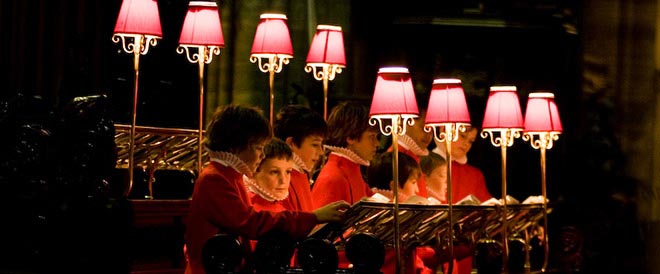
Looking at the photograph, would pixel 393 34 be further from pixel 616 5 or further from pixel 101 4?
pixel 101 4

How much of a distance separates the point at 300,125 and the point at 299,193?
33 centimetres

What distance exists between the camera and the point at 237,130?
16.8ft

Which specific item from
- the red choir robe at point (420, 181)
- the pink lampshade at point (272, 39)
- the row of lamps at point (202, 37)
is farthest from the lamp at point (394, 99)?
the pink lampshade at point (272, 39)

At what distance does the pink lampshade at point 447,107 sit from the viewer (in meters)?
6.14

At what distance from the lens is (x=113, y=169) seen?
12.3ft

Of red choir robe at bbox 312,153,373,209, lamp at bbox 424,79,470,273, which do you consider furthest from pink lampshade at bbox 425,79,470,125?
red choir robe at bbox 312,153,373,209

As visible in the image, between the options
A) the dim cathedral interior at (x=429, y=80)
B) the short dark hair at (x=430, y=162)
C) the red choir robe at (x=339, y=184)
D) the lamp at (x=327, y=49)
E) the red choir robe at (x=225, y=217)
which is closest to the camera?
the red choir robe at (x=225, y=217)

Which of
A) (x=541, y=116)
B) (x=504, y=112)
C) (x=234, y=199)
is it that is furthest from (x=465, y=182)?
(x=234, y=199)

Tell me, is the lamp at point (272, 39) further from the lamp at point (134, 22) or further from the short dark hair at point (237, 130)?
the short dark hair at point (237, 130)

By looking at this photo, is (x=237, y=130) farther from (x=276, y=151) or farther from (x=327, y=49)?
(x=327, y=49)

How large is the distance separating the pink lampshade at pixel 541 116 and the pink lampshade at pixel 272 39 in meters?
1.46

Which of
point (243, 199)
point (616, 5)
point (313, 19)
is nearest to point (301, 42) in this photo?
point (313, 19)

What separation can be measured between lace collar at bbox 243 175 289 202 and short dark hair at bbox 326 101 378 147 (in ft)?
3.01

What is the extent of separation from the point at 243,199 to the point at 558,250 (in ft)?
10.8
